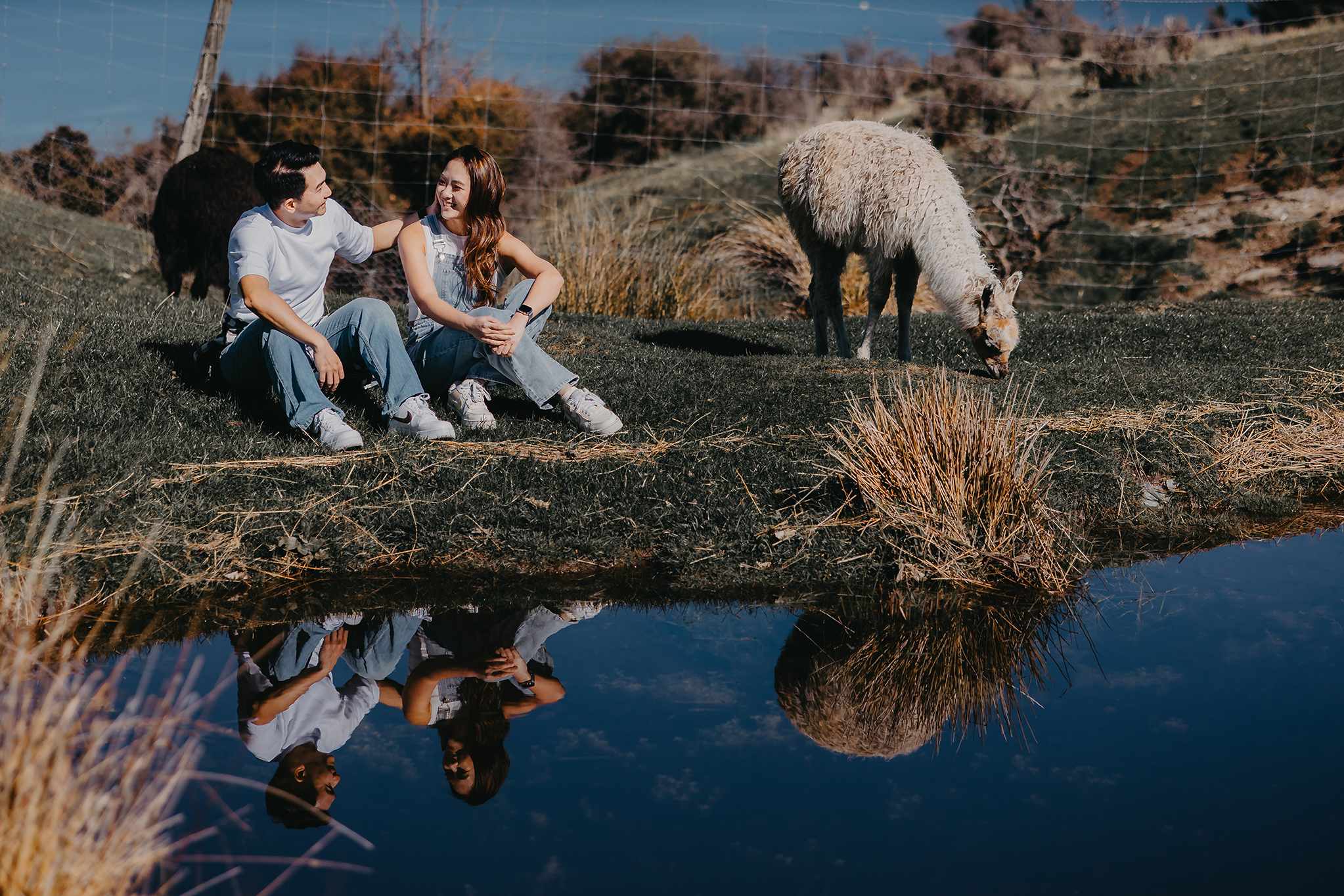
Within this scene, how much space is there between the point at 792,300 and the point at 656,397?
6.49 meters

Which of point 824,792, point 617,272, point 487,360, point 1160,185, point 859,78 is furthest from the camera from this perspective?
point 859,78

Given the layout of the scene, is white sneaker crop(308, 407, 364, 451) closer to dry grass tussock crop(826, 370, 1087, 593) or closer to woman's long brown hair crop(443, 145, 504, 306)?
woman's long brown hair crop(443, 145, 504, 306)

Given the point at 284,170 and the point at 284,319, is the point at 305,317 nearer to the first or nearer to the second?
the point at 284,319

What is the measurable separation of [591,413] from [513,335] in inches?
21.3

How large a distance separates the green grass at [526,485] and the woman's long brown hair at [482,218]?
2.41 feet

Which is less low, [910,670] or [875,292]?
[875,292]

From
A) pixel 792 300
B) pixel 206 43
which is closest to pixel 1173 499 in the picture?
pixel 792 300

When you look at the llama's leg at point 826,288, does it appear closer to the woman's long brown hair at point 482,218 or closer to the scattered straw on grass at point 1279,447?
the scattered straw on grass at point 1279,447

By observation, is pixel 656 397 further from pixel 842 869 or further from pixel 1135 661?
pixel 842 869

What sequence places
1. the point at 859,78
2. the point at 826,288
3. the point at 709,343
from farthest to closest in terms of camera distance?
the point at 859,78 < the point at 709,343 < the point at 826,288

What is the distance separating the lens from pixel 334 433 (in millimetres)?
4484

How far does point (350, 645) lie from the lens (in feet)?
10.6

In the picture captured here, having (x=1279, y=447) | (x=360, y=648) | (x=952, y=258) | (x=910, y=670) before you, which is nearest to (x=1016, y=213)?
(x=952, y=258)

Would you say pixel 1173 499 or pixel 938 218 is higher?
pixel 938 218
